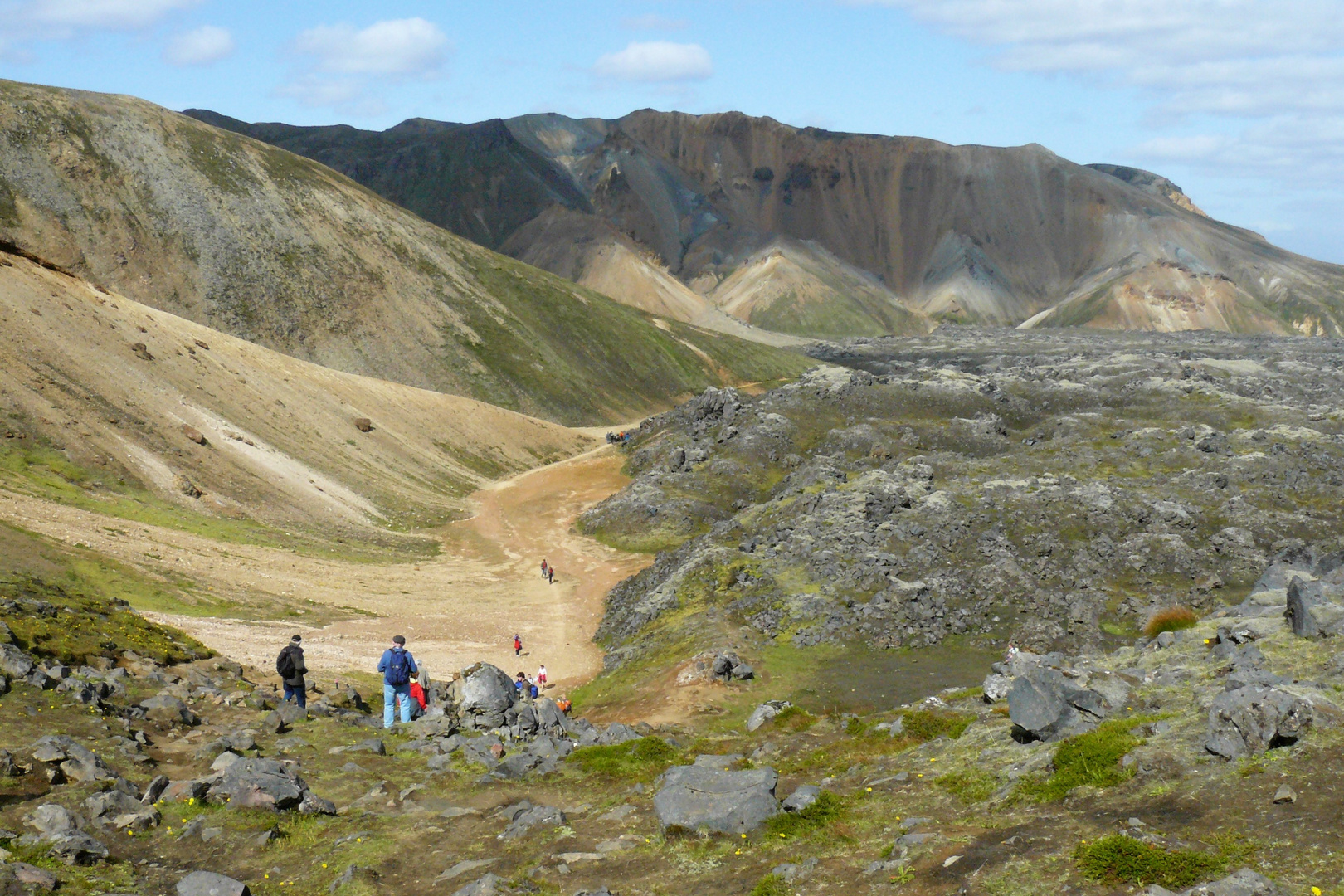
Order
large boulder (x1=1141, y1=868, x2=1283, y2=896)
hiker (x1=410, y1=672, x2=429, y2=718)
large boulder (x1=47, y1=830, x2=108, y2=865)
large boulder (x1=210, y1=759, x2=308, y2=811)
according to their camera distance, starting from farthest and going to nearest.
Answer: hiker (x1=410, y1=672, x2=429, y2=718), large boulder (x1=210, y1=759, x2=308, y2=811), large boulder (x1=47, y1=830, x2=108, y2=865), large boulder (x1=1141, y1=868, x2=1283, y2=896)

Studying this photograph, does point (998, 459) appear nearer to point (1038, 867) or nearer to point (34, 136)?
point (1038, 867)

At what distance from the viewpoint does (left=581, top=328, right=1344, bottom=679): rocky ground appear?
2031 inches

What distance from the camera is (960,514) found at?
196ft

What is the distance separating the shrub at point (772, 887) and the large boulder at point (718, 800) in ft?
8.77

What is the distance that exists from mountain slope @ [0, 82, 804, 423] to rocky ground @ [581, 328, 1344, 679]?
53.6 metres

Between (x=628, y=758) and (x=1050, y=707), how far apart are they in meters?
10.5

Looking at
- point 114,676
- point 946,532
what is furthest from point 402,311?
point 114,676

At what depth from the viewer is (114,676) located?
1156 inches

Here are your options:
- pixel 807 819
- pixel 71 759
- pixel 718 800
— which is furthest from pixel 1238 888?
pixel 71 759

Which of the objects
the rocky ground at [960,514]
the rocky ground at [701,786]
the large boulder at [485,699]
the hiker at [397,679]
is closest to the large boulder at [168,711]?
the rocky ground at [701,786]

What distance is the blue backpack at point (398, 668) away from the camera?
30.0 meters

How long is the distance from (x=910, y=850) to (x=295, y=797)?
13305mm

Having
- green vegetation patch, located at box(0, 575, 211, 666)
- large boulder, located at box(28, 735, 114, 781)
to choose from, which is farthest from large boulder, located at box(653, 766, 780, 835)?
green vegetation patch, located at box(0, 575, 211, 666)

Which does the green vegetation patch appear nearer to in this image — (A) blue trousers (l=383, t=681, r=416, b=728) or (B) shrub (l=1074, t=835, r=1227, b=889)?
(A) blue trousers (l=383, t=681, r=416, b=728)
